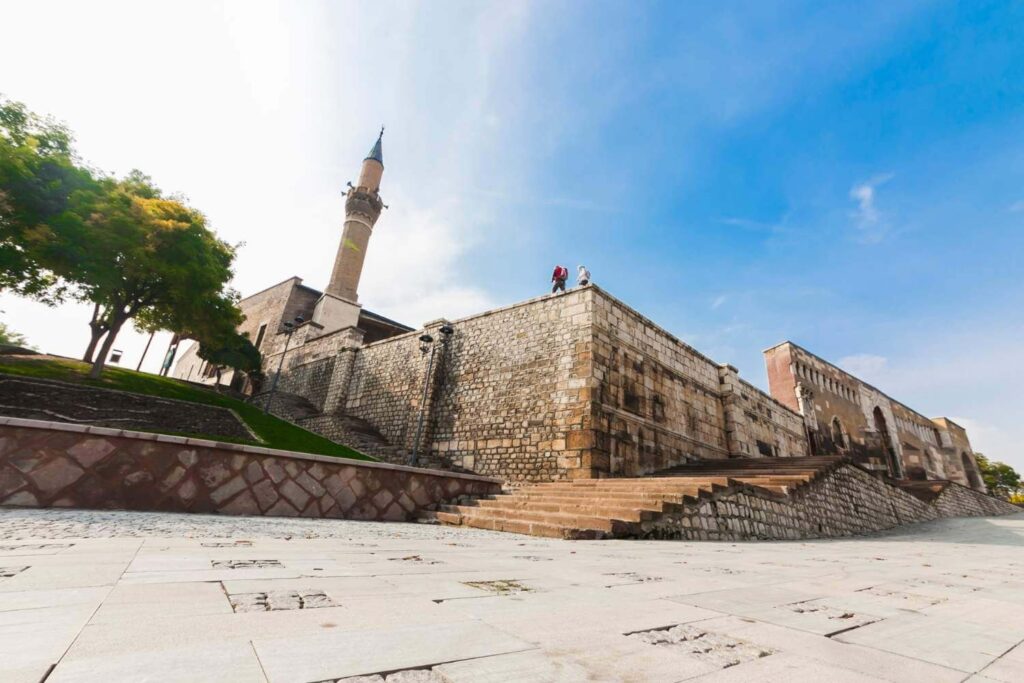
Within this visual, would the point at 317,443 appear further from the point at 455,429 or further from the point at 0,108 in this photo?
the point at 0,108

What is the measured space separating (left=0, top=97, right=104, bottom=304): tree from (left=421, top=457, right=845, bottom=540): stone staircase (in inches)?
607

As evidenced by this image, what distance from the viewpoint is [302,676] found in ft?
3.36

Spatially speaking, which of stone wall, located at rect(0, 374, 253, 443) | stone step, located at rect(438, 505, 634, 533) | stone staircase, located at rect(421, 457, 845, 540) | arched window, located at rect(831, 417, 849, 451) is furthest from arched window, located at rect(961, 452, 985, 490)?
stone wall, located at rect(0, 374, 253, 443)

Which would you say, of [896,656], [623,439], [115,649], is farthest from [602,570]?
[623,439]

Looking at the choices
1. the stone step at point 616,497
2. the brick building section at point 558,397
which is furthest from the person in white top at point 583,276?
the stone step at point 616,497

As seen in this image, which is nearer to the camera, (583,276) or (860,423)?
(583,276)

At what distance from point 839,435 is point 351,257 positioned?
109ft

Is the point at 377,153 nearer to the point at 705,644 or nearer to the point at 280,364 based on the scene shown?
the point at 280,364

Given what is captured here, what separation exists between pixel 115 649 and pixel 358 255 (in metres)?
29.9

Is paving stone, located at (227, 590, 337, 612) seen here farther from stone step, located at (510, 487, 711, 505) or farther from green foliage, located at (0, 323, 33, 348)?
green foliage, located at (0, 323, 33, 348)

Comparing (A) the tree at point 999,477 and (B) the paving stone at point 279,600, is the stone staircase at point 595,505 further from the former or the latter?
(A) the tree at point 999,477

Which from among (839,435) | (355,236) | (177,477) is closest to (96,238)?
(177,477)

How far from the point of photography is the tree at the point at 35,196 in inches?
494

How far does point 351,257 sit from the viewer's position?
2838 cm
